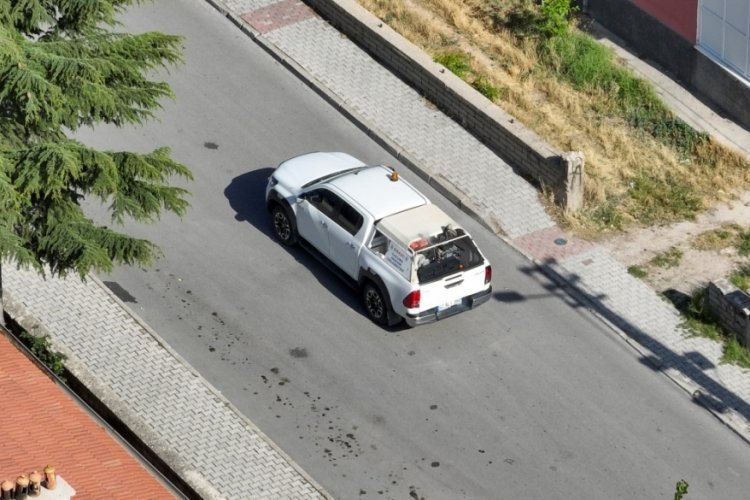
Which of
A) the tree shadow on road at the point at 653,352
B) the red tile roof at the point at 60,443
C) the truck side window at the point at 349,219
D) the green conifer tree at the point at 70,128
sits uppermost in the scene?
the green conifer tree at the point at 70,128

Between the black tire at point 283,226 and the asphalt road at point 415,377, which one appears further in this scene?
the black tire at point 283,226

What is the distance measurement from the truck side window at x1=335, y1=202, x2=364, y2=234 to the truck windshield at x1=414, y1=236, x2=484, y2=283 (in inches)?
47.1

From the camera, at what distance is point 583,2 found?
30.4 metres

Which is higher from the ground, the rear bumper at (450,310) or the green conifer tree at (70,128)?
the green conifer tree at (70,128)

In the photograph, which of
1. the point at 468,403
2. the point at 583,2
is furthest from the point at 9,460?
the point at 583,2

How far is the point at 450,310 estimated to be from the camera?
2248 cm

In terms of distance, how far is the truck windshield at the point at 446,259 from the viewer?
22.2 m

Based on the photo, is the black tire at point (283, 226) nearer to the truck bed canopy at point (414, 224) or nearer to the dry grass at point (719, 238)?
the truck bed canopy at point (414, 224)

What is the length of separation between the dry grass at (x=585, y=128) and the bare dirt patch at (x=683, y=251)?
265 mm

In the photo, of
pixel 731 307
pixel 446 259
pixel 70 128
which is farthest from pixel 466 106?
pixel 70 128

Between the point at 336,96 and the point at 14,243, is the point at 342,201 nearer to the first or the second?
the point at 336,96

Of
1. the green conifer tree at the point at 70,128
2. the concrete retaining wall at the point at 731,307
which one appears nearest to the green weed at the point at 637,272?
the concrete retaining wall at the point at 731,307

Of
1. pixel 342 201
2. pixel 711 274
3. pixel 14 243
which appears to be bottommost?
pixel 711 274

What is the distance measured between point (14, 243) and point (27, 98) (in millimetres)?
1638
